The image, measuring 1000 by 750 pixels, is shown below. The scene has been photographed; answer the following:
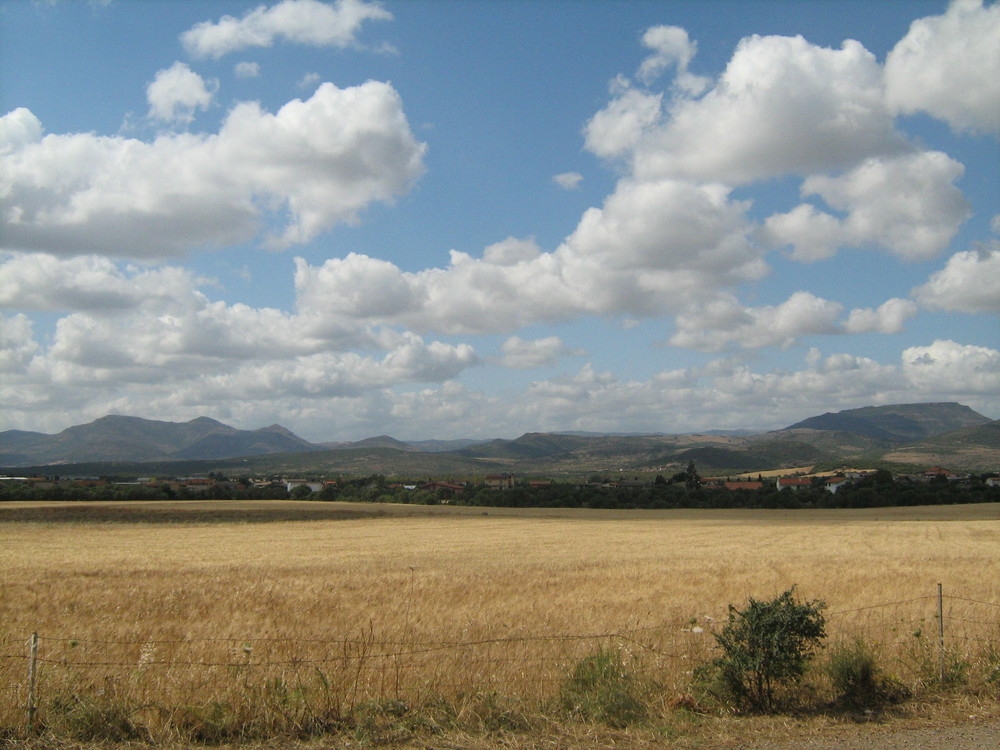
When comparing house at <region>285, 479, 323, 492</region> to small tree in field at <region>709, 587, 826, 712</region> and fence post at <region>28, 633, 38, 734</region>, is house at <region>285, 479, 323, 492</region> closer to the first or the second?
fence post at <region>28, 633, 38, 734</region>

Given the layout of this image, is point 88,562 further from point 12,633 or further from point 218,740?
point 218,740

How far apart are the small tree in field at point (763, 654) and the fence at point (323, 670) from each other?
737 mm

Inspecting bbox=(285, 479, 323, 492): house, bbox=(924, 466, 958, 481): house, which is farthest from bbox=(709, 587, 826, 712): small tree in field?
bbox=(924, 466, 958, 481): house

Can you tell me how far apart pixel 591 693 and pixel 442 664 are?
7.50 feet

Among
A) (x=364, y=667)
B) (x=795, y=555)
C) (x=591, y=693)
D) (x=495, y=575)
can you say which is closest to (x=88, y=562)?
(x=495, y=575)

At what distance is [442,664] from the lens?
1027cm

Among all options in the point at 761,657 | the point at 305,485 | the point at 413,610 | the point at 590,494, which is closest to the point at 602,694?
the point at 761,657

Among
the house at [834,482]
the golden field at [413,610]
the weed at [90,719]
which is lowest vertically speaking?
the house at [834,482]

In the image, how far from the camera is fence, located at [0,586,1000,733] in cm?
820

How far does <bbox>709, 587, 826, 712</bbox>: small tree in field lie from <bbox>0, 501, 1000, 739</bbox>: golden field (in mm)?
755

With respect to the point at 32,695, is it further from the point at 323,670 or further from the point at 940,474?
the point at 940,474

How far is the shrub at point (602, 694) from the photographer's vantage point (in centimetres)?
861

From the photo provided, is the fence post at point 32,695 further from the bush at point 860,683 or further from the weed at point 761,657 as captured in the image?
the bush at point 860,683

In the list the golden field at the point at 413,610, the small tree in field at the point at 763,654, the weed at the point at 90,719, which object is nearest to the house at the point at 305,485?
the golden field at the point at 413,610
